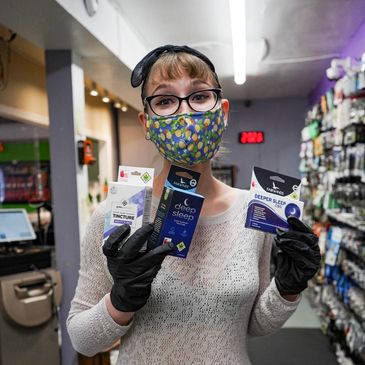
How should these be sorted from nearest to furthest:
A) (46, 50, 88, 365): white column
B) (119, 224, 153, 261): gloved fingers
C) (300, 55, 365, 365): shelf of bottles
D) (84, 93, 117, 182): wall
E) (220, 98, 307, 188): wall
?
1. (119, 224, 153, 261): gloved fingers
2. (300, 55, 365, 365): shelf of bottles
3. (46, 50, 88, 365): white column
4. (84, 93, 117, 182): wall
5. (220, 98, 307, 188): wall

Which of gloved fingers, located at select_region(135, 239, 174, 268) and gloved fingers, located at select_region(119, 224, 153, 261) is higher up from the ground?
gloved fingers, located at select_region(119, 224, 153, 261)

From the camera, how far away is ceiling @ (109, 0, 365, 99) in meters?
3.30

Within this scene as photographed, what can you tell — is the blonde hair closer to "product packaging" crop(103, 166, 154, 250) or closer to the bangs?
the bangs

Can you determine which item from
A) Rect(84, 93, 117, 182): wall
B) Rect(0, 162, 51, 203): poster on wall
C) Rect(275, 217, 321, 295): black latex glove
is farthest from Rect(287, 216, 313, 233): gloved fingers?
Rect(0, 162, 51, 203): poster on wall

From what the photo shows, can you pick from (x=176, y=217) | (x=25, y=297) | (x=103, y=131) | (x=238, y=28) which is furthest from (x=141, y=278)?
(x=103, y=131)

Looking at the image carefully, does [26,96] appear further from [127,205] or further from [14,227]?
[127,205]

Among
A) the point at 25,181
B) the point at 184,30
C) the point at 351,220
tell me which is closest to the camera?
the point at 351,220

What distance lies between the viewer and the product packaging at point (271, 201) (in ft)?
3.34

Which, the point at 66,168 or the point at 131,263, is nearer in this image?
the point at 131,263

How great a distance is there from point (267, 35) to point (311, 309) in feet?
11.3

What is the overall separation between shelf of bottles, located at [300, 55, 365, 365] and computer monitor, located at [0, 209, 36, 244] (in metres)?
2.54

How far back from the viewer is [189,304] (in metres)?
0.99

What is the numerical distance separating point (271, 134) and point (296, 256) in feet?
23.4

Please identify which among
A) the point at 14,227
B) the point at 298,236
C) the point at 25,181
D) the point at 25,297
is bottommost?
the point at 25,297
